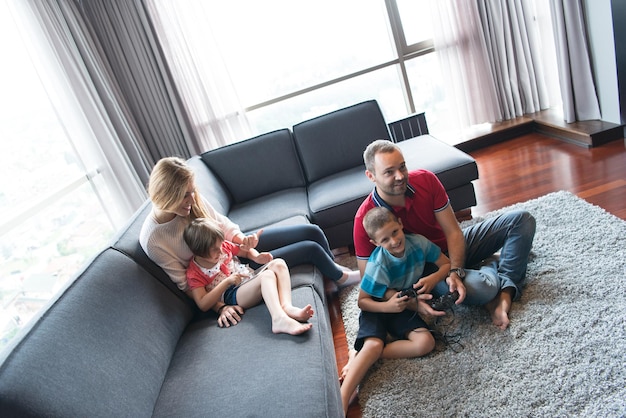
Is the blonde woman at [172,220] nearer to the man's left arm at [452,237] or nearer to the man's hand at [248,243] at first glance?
the man's hand at [248,243]

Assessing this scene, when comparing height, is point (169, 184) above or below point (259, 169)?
above

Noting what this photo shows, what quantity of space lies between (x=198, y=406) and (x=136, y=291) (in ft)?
1.81

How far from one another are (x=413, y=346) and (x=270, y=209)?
145cm

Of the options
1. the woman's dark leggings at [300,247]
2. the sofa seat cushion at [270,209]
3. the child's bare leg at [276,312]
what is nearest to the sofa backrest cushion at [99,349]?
the child's bare leg at [276,312]

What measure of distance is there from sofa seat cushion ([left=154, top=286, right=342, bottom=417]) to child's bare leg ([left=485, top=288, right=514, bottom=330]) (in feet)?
2.32

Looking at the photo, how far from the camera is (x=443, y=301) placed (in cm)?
174

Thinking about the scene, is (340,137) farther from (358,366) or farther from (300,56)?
(358,366)

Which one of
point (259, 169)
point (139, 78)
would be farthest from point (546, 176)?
point (139, 78)

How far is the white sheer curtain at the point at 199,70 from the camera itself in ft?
12.4

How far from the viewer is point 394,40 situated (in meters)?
4.14

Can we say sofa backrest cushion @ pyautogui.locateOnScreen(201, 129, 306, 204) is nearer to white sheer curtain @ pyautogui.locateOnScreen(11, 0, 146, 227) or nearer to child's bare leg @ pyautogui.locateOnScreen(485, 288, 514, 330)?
white sheer curtain @ pyautogui.locateOnScreen(11, 0, 146, 227)

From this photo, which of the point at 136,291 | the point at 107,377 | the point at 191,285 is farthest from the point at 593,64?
the point at 107,377

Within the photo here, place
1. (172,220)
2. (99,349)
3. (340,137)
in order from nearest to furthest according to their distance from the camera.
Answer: (99,349)
(172,220)
(340,137)

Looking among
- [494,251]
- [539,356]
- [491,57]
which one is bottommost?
[539,356]
